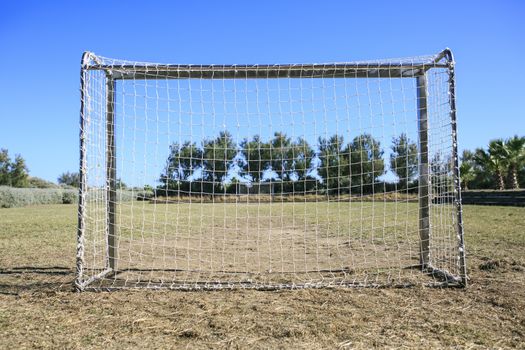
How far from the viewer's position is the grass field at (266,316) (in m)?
3.33

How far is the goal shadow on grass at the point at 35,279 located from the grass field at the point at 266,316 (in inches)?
0.5

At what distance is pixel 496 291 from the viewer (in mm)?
4656

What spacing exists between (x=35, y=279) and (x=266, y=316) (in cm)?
336

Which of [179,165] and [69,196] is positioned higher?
[179,165]

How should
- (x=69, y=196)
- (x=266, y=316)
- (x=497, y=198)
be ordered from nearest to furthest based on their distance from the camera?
(x=266, y=316), (x=497, y=198), (x=69, y=196)

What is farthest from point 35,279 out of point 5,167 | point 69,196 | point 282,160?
point 5,167

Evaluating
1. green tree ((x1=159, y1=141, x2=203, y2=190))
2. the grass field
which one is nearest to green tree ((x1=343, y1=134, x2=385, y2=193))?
the grass field

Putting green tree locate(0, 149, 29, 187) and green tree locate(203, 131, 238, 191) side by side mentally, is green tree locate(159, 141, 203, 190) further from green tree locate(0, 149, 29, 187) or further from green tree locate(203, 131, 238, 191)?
green tree locate(0, 149, 29, 187)

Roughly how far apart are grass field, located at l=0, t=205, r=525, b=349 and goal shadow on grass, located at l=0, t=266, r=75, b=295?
0.01 meters

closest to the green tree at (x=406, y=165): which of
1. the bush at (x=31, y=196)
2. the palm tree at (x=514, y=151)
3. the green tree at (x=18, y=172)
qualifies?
the palm tree at (x=514, y=151)

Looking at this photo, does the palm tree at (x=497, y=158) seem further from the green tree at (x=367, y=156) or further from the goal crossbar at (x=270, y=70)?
the goal crossbar at (x=270, y=70)

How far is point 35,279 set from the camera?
549 cm

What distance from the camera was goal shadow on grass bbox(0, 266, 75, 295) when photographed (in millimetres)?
4969

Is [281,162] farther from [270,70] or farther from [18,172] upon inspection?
[18,172]
